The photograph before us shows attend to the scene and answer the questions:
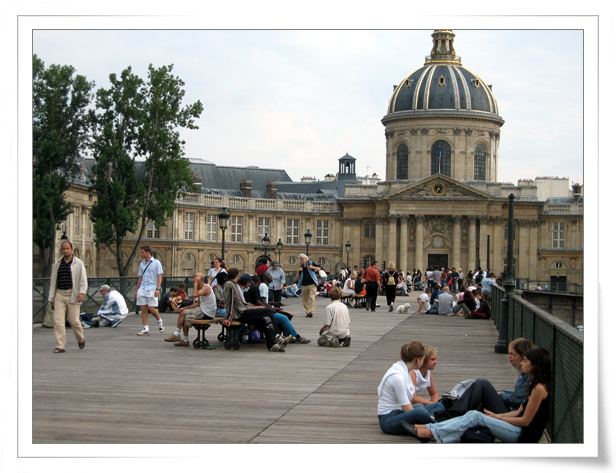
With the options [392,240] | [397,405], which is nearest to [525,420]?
[397,405]

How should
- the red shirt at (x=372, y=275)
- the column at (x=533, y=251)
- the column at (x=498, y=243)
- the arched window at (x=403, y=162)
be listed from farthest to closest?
1. the arched window at (x=403, y=162)
2. the column at (x=533, y=251)
3. the column at (x=498, y=243)
4. the red shirt at (x=372, y=275)

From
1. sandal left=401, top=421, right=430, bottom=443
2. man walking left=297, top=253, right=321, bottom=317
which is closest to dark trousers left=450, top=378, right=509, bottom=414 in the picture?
sandal left=401, top=421, right=430, bottom=443

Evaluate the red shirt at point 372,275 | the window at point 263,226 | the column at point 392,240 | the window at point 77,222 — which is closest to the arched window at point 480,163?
the column at point 392,240

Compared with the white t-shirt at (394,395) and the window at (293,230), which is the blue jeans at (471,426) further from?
the window at (293,230)

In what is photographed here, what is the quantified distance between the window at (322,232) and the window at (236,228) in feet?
21.6

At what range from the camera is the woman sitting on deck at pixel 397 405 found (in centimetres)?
1145

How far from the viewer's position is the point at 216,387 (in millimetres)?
14680

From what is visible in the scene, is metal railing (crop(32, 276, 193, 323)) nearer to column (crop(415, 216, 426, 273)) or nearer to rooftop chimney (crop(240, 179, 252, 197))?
column (crop(415, 216, 426, 273))

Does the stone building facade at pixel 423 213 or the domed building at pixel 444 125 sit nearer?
the stone building facade at pixel 423 213

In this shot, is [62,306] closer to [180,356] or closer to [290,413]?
[180,356]

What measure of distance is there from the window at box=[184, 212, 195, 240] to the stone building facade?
0.27 feet

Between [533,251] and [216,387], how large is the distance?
80.2 m

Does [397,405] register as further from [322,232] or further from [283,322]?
[322,232]
